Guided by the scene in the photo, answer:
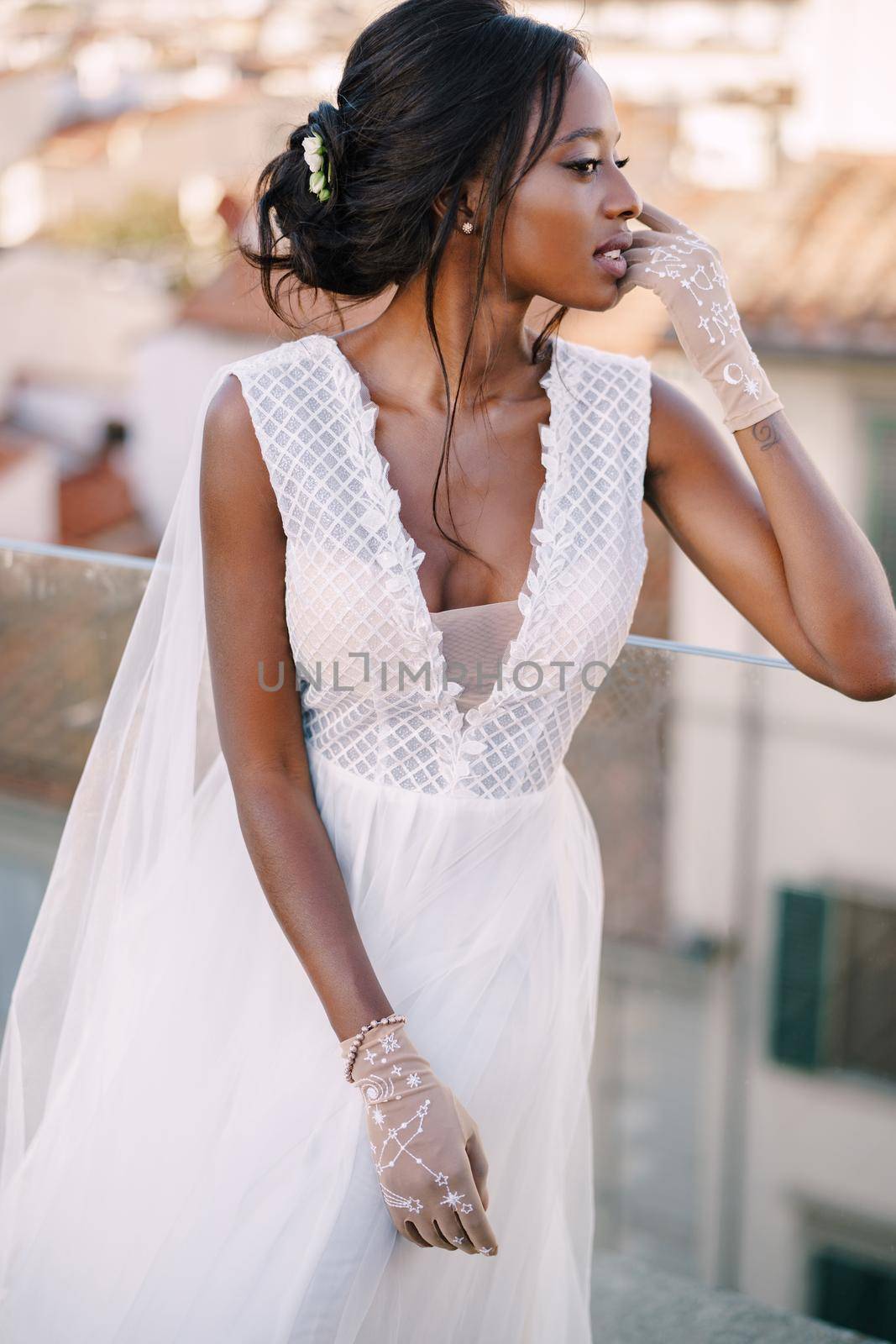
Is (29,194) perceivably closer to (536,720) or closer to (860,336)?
(860,336)

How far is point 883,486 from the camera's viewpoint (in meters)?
7.36

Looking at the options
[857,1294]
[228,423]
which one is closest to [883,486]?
[857,1294]

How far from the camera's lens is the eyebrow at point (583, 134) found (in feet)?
4.82

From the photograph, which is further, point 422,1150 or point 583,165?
point 583,165

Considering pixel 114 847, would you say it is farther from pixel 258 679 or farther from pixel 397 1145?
pixel 397 1145

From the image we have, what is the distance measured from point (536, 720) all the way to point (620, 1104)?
4.17ft

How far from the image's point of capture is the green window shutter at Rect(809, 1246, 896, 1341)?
2119 millimetres

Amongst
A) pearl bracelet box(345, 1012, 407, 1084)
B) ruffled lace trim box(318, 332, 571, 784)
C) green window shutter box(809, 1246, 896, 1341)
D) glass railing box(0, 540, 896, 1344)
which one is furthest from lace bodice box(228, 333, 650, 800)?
green window shutter box(809, 1246, 896, 1341)

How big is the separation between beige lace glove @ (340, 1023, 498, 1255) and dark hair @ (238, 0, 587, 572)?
0.56 meters

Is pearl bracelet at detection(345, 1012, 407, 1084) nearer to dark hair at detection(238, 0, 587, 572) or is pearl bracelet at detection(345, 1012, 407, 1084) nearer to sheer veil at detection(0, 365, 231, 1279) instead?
sheer veil at detection(0, 365, 231, 1279)

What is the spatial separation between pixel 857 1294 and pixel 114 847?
140cm

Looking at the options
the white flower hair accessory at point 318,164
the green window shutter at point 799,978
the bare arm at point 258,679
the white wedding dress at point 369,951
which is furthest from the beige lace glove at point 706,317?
the green window shutter at point 799,978

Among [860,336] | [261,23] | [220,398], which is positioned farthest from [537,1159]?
[261,23]

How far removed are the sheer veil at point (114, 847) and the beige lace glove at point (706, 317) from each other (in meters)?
0.53
